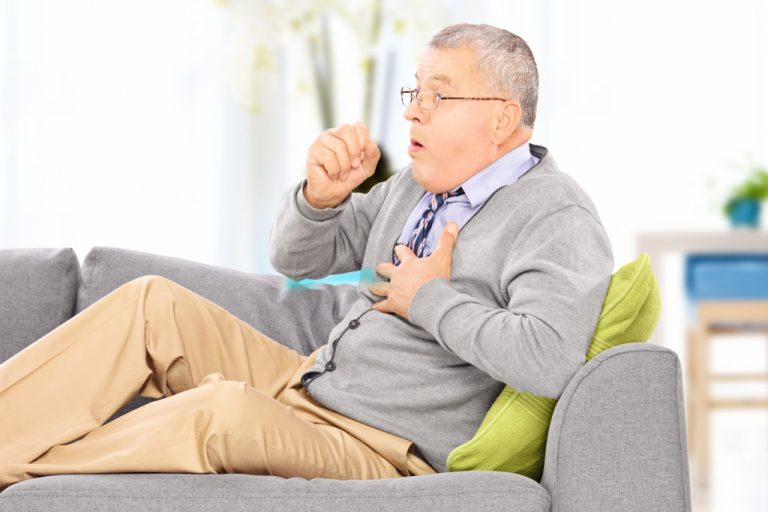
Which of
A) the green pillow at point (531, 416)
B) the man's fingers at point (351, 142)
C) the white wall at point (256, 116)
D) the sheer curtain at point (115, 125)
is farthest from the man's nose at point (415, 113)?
the sheer curtain at point (115, 125)

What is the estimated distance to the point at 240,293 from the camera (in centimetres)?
220

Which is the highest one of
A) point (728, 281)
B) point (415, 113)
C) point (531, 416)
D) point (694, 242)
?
point (415, 113)

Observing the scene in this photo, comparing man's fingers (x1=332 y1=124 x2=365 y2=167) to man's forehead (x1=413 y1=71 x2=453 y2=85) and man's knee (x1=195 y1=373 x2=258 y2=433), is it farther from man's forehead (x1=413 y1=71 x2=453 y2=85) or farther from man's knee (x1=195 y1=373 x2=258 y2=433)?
man's knee (x1=195 y1=373 x2=258 y2=433)

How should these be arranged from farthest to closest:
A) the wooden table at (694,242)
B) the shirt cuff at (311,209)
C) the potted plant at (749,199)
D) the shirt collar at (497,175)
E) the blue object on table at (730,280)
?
the potted plant at (749,199), the wooden table at (694,242), the blue object on table at (730,280), the shirt cuff at (311,209), the shirt collar at (497,175)

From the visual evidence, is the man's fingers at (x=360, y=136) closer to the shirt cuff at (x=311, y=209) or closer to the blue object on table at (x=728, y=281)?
the shirt cuff at (x=311, y=209)

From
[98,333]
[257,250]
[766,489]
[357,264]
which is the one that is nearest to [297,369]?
[357,264]

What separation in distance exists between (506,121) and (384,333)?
1.43ft

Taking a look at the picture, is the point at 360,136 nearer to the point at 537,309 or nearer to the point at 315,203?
the point at 315,203

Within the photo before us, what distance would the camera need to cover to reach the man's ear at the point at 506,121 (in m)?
1.88

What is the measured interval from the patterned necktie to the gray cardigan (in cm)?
5

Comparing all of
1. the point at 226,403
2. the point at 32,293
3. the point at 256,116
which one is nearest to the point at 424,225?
the point at 226,403

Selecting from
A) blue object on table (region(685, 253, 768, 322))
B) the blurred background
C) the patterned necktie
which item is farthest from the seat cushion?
the blurred background

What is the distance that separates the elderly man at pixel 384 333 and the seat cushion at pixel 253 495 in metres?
0.05

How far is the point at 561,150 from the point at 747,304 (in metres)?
1.16
